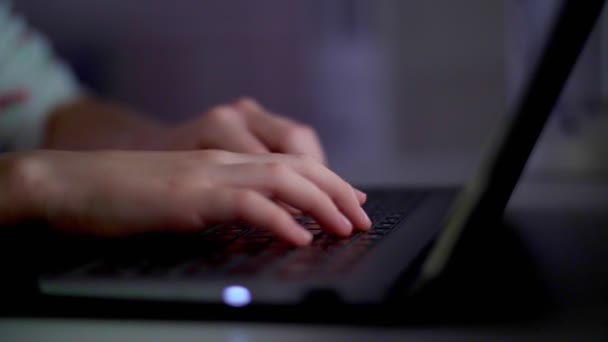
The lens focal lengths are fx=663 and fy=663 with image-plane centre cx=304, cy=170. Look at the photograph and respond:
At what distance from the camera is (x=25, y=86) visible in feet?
3.21

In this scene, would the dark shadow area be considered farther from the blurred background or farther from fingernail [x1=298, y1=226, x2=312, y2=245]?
the blurred background

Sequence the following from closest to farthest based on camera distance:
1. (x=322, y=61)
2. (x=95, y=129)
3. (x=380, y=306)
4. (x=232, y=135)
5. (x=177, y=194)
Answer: (x=380, y=306), (x=177, y=194), (x=232, y=135), (x=95, y=129), (x=322, y=61)

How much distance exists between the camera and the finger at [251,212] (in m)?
0.32

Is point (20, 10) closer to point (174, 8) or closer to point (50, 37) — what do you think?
point (50, 37)

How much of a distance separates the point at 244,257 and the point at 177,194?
69 millimetres

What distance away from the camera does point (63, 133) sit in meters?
0.89

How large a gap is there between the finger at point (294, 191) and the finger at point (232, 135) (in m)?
0.23

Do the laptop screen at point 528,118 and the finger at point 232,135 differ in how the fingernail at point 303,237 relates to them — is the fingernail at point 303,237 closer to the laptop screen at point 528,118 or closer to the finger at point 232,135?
the laptop screen at point 528,118

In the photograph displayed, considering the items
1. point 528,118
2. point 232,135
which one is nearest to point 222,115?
point 232,135

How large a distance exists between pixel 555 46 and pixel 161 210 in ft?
0.68

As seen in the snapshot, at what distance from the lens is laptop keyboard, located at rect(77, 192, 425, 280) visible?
10.6 inches

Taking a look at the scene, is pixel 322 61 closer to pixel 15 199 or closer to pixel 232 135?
pixel 232 135

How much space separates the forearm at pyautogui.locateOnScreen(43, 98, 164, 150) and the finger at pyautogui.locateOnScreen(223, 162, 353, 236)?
38 centimetres

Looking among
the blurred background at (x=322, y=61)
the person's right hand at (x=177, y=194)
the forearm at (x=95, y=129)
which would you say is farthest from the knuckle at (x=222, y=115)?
the blurred background at (x=322, y=61)
